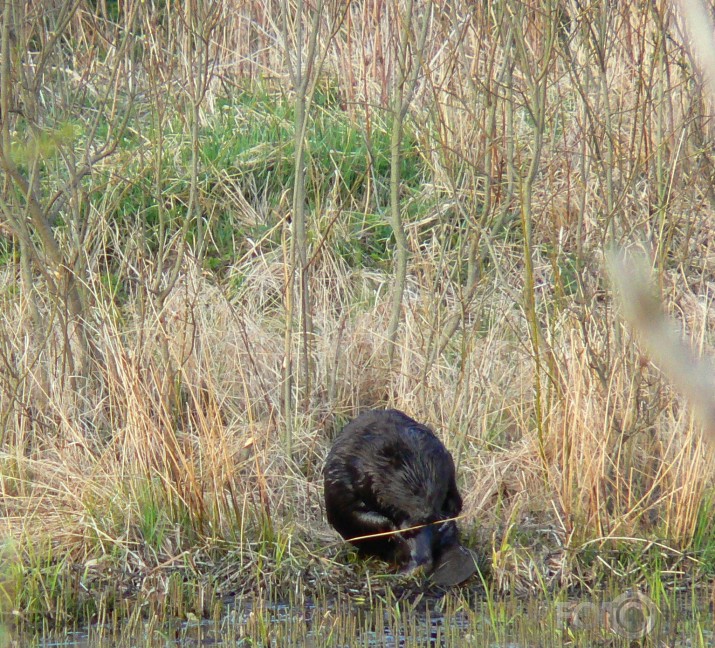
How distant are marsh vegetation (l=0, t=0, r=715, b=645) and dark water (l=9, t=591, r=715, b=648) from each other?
0.10m

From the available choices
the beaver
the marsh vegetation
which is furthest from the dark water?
the beaver

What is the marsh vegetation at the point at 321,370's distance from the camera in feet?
14.1

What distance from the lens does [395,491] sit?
4.18 metres

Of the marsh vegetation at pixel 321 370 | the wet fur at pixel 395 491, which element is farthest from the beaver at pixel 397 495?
the marsh vegetation at pixel 321 370

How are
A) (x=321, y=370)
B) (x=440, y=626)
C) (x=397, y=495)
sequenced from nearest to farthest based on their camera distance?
(x=440, y=626) < (x=397, y=495) < (x=321, y=370)

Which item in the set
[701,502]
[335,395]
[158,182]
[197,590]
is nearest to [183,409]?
[335,395]

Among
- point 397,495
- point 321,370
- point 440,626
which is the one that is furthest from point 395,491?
point 321,370

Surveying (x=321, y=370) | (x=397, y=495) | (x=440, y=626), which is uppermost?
(x=321, y=370)

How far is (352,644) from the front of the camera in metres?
3.63

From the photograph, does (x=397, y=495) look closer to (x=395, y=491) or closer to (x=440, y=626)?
(x=395, y=491)

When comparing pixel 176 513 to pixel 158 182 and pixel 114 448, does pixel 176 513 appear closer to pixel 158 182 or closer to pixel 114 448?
pixel 114 448

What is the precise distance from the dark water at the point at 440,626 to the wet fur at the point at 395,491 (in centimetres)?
25

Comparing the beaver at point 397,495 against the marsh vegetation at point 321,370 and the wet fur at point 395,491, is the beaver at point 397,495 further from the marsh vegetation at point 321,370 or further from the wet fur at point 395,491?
the marsh vegetation at point 321,370

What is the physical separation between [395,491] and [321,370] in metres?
1.71
